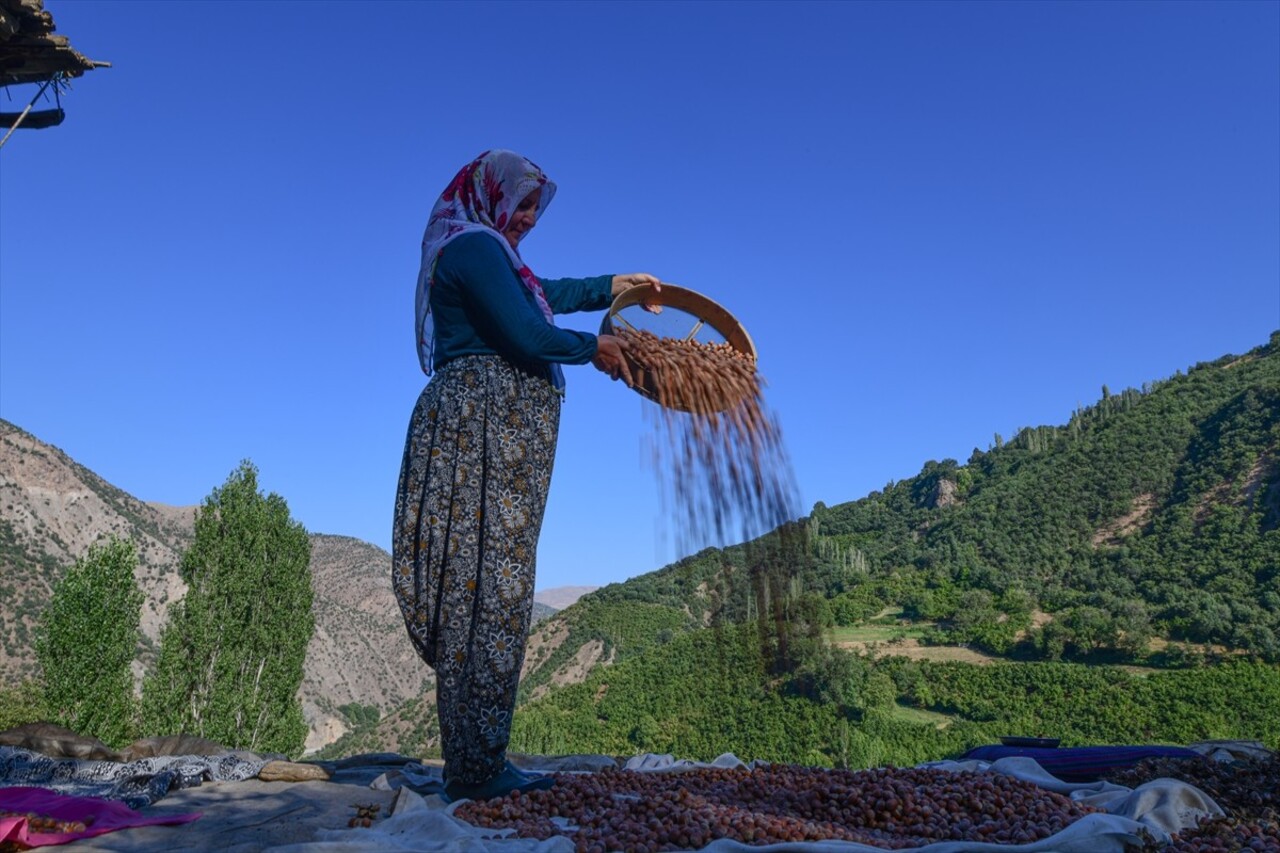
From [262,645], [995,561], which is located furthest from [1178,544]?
[262,645]

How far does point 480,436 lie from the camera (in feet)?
10.9

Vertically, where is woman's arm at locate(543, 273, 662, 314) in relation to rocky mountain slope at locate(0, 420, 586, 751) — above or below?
below

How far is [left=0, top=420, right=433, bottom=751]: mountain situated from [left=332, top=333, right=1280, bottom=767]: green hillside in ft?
59.4

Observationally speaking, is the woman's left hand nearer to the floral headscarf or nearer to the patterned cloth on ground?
the floral headscarf

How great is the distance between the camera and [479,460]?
3311mm

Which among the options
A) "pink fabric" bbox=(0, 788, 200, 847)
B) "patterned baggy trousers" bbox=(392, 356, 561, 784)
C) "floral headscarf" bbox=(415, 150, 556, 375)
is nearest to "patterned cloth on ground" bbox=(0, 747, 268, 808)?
"pink fabric" bbox=(0, 788, 200, 847)

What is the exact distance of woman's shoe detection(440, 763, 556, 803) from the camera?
Answer: 3.13 m

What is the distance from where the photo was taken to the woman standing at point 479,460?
10.4ft

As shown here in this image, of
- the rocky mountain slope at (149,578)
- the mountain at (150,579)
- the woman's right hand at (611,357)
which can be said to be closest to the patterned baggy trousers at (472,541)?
the woman's right hand at (611,357)

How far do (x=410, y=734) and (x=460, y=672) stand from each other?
1580 inches

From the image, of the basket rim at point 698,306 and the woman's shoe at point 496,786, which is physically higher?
the basket rim at point 698,306

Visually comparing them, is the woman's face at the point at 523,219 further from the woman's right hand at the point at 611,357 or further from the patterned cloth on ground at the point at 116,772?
the patterned cloth on ground at the point at 116,772

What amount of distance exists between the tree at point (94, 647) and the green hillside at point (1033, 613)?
11512 millimetres

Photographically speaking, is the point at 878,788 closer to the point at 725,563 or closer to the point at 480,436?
the point at 725,563
